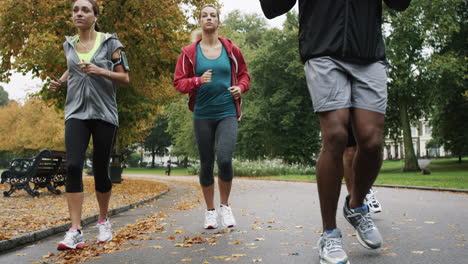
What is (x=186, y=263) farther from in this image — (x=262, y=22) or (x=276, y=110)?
(x=262, y=22)

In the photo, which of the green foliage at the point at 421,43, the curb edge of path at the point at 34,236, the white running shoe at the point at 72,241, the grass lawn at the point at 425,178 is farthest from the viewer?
the green foliage at the point at 421,43

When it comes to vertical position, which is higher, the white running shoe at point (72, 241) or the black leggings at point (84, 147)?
the black leggings at point (84, 147)

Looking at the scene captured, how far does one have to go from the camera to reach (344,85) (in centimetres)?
312

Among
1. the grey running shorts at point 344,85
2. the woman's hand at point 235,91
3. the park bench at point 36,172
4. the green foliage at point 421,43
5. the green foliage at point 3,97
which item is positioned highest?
the green foliage at point 3,97

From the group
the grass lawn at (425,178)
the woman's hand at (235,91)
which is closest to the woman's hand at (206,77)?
the woman's hand at (235,91)

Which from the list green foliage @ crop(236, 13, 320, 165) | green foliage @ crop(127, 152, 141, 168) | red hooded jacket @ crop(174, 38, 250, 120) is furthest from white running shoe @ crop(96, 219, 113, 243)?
green foliage @ crop(127, 152, 141, 168)

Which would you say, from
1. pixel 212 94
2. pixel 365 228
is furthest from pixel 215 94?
pixel 365 228

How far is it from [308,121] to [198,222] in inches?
1299

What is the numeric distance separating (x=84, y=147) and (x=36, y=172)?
7.69 meters

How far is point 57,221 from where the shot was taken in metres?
6.27

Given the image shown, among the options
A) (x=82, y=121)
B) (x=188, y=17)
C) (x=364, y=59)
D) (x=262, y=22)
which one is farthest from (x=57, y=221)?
(x=262, y=22)

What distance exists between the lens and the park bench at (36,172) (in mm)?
10883

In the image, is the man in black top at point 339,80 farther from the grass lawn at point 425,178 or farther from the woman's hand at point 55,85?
the grass lawn at point 425,178

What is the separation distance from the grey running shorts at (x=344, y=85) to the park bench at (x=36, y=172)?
8.84 metres
